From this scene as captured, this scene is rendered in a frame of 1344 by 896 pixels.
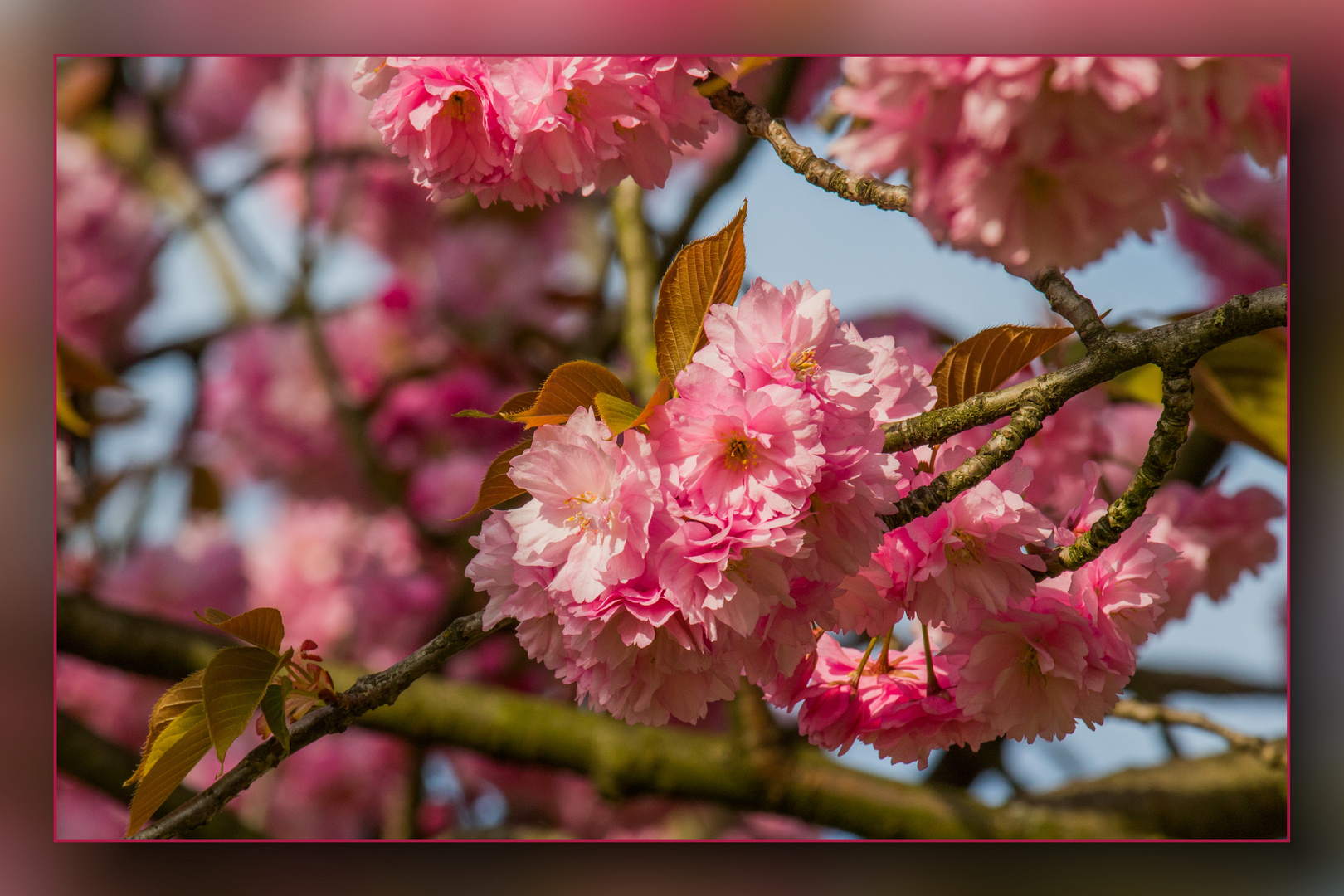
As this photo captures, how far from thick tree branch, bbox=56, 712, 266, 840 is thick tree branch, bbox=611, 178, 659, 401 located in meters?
0.60

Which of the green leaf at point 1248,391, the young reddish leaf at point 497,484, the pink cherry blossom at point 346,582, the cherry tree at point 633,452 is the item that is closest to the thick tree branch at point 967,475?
the cherry tree at point 633,452

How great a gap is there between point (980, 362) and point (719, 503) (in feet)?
0.92

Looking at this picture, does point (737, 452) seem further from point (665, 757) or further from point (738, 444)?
point (665, 757)

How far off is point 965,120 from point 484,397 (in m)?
0.77

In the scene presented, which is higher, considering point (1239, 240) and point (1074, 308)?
point (1239, 240)

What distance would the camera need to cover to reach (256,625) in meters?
0.77

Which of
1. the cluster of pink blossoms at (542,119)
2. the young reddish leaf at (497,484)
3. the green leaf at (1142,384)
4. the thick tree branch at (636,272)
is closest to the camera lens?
the young reddish leaf at (497,484)

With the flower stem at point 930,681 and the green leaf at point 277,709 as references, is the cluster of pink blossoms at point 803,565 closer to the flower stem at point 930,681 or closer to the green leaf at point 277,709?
the flower stem at point 930,681

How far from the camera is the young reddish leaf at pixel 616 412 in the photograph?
58 centimetres

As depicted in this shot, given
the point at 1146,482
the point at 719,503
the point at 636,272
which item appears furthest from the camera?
the point at 636,272

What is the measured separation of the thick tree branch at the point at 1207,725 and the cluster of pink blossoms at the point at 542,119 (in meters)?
0.69

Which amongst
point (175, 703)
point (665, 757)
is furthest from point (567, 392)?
point (665, 757)

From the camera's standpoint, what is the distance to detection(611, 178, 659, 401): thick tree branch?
1.08 m

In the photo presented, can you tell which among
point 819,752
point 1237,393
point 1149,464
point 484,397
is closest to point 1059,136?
point 1149,464
